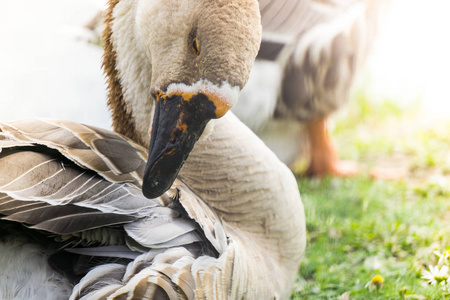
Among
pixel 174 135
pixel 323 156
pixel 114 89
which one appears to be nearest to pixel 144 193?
pixel 174 135

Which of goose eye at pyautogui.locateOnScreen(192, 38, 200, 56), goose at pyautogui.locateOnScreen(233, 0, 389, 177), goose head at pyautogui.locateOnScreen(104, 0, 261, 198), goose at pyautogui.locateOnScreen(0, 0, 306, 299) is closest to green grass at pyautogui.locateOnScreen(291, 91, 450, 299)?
goose at pyautogui.locateOnScreen(233, 0, 389, 177)

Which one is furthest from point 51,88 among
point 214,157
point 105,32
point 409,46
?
point 409,46

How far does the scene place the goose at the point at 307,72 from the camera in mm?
3818

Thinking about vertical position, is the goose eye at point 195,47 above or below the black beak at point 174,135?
above

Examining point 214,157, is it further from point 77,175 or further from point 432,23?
point 432,23

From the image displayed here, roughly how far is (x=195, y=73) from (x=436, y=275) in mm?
1383

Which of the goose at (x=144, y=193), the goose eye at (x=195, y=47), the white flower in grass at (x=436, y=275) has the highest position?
the goose eye at (x=195, y=47)

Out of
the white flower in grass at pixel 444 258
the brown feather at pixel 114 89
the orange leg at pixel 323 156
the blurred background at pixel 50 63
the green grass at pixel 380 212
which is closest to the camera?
the brown feather at pixel 114 89

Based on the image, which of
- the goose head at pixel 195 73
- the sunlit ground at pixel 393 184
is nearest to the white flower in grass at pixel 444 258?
the sunlit ground at pixel 393 184

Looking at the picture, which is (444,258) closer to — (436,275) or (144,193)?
(436,275)

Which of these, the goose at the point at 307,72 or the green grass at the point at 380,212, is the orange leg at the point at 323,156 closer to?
the goose at the point at 307,72

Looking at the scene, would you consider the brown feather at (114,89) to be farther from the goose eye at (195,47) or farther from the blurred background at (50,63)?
the goose eye at (195,47)

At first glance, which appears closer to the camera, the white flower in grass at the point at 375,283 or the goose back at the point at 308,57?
the white flower in grass at the point at 375,283

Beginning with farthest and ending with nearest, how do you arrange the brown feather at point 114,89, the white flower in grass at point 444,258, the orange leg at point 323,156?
the orange leg at point 323,156 → the white flower in grass at point 444,258 → the brown feather at point 114,89
